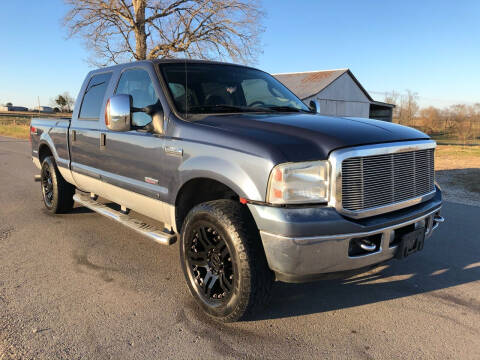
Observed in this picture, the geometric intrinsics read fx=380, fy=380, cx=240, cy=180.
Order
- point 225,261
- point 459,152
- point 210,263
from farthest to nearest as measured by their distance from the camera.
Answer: point 459,152
point 210,263
point 225,261

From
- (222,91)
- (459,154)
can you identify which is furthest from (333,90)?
(222,91)

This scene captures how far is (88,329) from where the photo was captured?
2637 millimetres

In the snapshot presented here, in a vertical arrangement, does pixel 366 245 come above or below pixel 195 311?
above

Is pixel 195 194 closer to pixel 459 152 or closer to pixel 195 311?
pixel 195 311

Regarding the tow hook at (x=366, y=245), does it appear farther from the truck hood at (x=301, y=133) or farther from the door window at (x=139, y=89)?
the door window at (x=139, y=89)

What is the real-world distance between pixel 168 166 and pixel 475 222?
4.48m

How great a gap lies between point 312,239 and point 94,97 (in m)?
3.47

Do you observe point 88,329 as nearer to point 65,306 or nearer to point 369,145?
point 65,306

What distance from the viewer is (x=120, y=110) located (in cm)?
316

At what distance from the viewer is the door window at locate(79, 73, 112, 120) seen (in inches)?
173

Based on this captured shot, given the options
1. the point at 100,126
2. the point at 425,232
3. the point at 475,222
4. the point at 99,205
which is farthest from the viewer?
the point at 475,222

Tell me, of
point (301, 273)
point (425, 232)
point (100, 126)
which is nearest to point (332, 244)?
point (301, 273)

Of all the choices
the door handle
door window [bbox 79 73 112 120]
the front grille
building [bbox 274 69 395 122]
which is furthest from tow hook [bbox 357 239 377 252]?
building [bbox 274 69 395 122]

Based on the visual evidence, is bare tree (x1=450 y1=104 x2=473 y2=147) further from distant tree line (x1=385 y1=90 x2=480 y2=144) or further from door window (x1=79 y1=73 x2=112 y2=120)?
door window (x1=79 y1=73 x2=112 y2=120)
